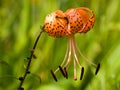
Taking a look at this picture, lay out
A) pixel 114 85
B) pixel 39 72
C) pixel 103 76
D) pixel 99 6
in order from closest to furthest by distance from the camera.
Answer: pixel 114 85 < pixel 103 76 < pixel 39 72 < pixel 99 6

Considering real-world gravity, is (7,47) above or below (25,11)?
below

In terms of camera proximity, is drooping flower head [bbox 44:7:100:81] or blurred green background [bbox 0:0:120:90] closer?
drooping flower head [bbox 44:7:100:81]

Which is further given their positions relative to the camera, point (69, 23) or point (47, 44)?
point (47, 44)

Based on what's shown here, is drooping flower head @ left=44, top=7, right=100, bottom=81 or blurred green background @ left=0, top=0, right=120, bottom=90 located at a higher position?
drooping flower head @ left=44, top=7, right=100, bottom=81

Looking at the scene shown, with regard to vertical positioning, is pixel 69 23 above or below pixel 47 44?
above

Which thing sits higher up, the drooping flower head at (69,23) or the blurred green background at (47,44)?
the drooping flower head at (69,23)

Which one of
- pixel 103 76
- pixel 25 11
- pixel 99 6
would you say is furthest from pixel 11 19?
pixel 103 76

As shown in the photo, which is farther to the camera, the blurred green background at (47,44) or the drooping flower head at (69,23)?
the blurred green background at (47,44)

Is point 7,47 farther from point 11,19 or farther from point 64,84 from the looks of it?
point 64,84
